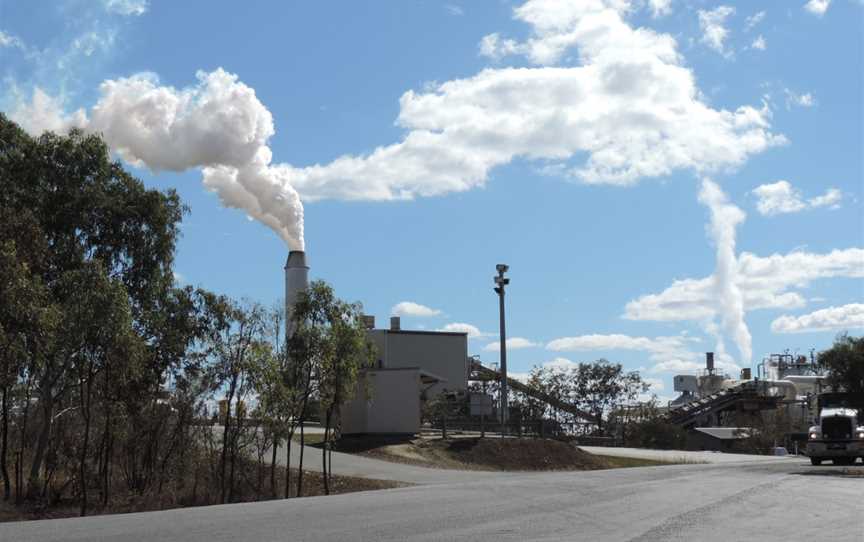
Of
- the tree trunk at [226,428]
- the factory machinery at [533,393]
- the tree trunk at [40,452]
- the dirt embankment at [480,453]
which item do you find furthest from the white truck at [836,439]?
the factory machinery at [533,393]

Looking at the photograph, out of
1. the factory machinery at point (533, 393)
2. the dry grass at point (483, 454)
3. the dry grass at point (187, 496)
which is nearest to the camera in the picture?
the dry grass at point (187, 496)

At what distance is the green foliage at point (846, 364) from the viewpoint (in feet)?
196

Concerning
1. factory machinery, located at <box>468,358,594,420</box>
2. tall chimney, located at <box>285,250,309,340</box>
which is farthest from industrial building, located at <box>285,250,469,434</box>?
factory machinery, located at <box>468,358,594,420</box>

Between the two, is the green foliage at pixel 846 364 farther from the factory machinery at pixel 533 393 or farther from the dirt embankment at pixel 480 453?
→ the dirt embankment at pixel 480 453

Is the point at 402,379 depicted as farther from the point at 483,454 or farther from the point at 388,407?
the point at 483,454

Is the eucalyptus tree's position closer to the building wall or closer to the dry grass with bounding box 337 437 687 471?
the dry grass with bounding box 337 437 687 471

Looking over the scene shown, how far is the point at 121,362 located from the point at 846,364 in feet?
166

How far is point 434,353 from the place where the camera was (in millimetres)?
64188

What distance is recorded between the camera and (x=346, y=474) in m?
29.7

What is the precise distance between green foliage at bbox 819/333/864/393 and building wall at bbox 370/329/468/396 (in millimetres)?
23968

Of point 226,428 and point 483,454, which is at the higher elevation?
point 226,428

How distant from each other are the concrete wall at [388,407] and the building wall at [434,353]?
753 inches

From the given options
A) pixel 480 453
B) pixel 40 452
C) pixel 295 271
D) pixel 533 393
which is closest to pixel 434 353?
pixel 533 393

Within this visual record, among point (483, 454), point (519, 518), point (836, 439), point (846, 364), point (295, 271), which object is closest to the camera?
point (519, 518)
